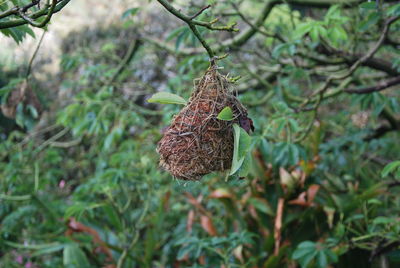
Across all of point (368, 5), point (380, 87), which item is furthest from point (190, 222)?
point (368, 5)

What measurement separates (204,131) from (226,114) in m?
Answer: 0.15

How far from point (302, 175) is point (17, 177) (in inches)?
84.7

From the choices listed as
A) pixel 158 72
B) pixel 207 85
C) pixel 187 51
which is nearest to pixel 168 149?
pixel 207 85

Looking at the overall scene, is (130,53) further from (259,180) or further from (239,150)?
(239,150)

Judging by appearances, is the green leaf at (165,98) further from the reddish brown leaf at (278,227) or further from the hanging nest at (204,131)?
the reddish brown leaf at (278,227)

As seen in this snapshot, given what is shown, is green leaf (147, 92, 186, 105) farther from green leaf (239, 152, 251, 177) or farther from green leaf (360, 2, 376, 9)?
green leaf (360, 2, 376, 9)

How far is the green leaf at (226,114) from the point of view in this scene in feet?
3.76

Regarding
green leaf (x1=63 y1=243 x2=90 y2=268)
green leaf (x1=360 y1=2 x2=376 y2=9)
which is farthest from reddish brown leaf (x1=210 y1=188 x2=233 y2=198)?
green leaf (x1=360 y1=2 x2=376 y2=9)

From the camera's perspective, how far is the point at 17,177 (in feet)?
11.2

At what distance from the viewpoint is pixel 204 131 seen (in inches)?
50.6

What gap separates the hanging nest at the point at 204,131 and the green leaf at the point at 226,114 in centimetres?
7

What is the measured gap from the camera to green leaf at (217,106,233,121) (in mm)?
1146

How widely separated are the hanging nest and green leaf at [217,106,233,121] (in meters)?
0.07

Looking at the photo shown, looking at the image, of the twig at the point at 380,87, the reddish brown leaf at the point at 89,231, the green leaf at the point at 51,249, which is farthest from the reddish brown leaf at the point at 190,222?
the twig at the point at 380,87
